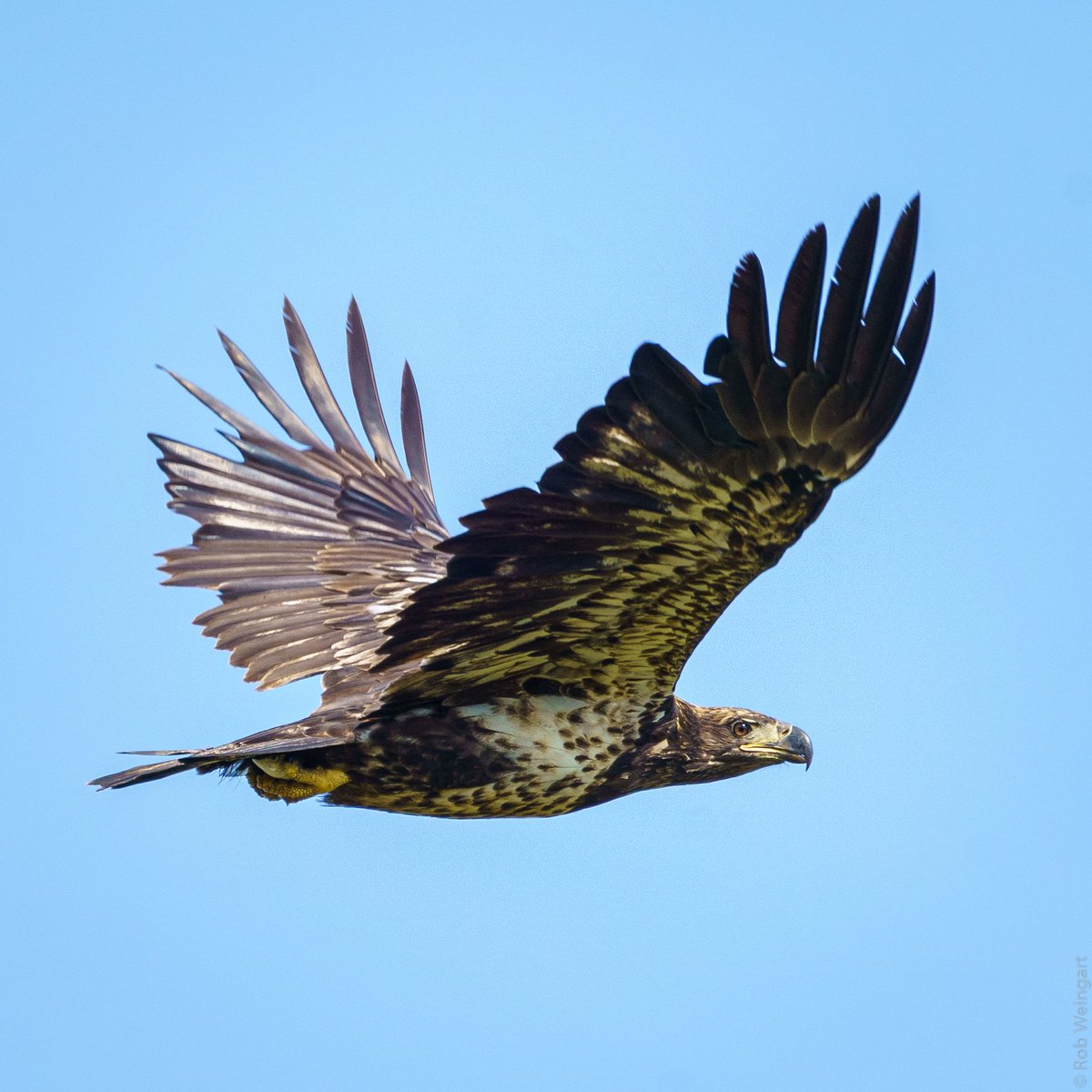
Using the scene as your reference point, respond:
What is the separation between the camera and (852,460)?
659 centimetres

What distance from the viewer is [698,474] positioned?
21.5 feet

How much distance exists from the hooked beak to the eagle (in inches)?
0.4

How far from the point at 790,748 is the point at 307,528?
2.93 metres

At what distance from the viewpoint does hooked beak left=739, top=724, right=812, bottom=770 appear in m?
8.70

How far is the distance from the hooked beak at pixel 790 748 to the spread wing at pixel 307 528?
77.4 inches

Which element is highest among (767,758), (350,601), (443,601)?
(350,601)

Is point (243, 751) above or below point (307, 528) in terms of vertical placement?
below

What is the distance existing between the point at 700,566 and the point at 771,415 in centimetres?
81

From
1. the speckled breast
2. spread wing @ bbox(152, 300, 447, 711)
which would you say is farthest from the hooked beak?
spread wing @ bbox(152, 300, 447, 711)

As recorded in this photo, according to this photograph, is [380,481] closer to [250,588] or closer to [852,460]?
[250,588]

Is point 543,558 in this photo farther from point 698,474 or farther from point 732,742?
point 732,742

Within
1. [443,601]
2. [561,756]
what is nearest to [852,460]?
[443,601]

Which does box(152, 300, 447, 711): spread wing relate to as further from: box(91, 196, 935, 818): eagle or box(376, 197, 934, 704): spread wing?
box(376, 197, 934, 704): spread wing

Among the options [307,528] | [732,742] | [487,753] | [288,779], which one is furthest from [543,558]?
[307,528]
